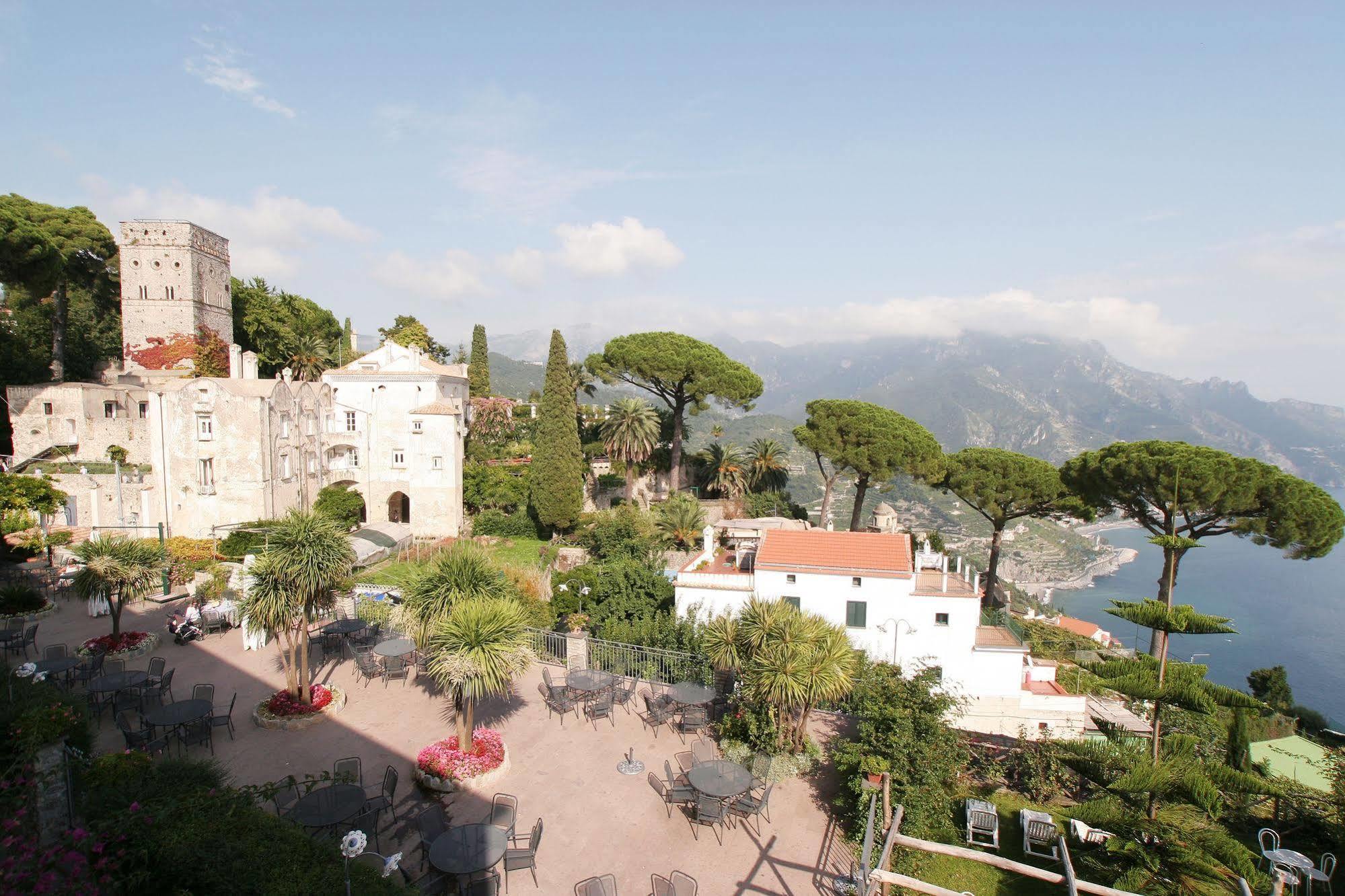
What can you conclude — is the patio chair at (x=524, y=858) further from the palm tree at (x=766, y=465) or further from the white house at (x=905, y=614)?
the palm tree at (x=766, y=465)

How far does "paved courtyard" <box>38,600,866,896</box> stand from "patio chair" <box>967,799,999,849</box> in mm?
2336

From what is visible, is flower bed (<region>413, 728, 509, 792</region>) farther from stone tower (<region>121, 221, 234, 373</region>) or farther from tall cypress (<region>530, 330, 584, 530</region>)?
stone tower (<region>121, 221, 234, 373</region>)

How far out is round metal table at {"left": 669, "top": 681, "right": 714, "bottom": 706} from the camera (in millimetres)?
13500

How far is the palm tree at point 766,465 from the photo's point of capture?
135 feet

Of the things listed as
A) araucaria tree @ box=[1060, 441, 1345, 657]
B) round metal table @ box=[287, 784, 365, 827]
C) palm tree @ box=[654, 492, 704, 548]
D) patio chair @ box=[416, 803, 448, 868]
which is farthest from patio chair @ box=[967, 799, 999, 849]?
palm tree @ box=[654, 492, 704, 548]

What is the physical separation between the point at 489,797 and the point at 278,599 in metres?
6.15

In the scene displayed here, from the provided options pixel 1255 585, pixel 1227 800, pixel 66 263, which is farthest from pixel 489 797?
pixel 1255 585

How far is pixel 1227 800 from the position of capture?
10.7 meters

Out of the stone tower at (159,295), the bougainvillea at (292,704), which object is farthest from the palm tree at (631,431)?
the stone tower at (159,295)

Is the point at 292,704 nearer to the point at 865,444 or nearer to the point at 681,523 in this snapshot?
the point at 681,523

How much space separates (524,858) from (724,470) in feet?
104

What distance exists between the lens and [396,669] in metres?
16.0

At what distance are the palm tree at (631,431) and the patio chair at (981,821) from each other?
27681 millimetres

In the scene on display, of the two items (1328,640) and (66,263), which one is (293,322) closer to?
(66,263)
